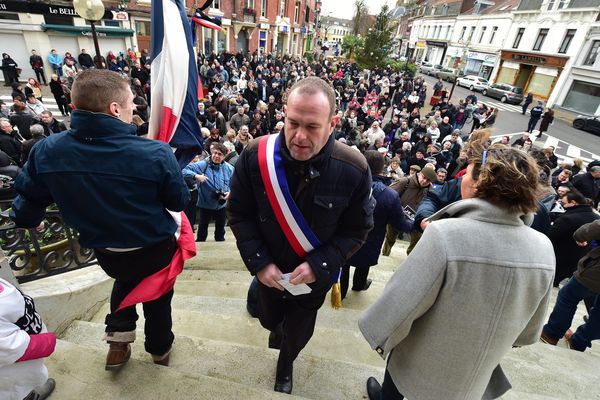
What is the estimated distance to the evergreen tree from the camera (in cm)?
2864

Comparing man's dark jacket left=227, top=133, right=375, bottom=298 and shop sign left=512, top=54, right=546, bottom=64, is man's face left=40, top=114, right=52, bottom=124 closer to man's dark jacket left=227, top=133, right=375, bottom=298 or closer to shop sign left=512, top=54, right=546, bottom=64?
man's dark jacket left=227, top=133, right=375, bottom=298

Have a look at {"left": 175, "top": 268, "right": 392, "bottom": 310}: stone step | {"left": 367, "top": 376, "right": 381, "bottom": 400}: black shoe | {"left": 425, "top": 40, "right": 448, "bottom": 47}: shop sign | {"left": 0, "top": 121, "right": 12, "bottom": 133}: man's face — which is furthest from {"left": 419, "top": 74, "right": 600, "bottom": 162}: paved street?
{"left": 425, "top": 40, "right": 448, "bottom": 47}: shop sign

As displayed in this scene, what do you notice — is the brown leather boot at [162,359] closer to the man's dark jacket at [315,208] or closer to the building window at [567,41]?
the man's dark jacket at [315,208]

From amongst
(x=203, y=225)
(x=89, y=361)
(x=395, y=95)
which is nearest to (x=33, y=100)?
(x=203, y=225)

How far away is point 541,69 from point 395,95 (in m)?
19.8

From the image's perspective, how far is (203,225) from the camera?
18.0ft

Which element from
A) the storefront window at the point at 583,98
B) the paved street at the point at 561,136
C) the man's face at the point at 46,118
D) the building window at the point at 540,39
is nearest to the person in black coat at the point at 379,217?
the man's face at the point at 46,118

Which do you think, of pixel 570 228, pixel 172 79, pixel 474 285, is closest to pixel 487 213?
pixel 474 285

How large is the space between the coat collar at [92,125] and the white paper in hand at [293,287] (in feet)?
4.17

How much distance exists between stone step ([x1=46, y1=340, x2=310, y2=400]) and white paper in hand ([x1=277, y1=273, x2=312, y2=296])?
65 cm

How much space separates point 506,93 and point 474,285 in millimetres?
32842

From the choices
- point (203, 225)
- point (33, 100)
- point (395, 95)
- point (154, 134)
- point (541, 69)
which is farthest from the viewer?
point (541, 69)

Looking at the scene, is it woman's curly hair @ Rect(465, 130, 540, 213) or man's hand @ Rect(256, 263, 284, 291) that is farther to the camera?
man's hand @ Rect(256, 263, 284, 291)

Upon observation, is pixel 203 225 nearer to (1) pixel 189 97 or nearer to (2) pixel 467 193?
(1) pixel 189 97
